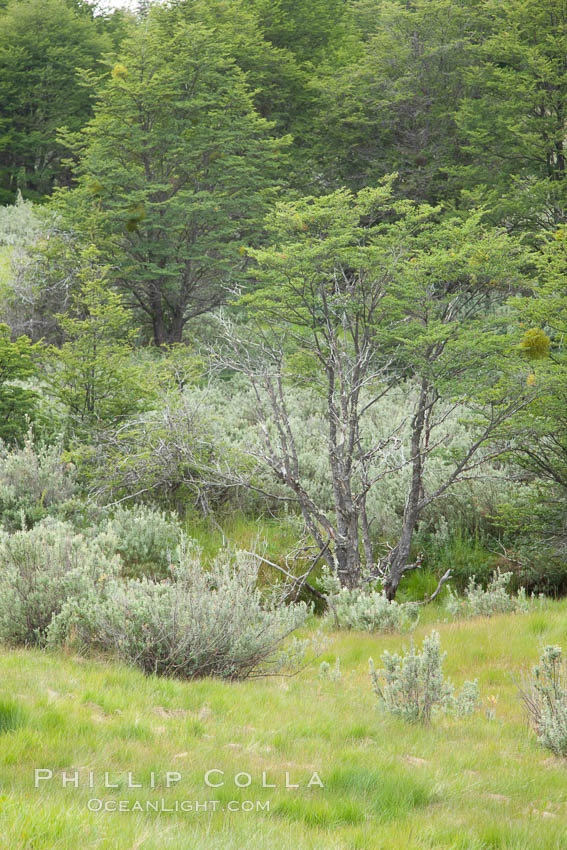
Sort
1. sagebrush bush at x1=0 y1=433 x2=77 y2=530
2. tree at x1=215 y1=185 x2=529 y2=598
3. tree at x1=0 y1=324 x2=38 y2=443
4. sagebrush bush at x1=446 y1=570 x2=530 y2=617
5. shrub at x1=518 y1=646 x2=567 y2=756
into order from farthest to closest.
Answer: tree at x1=0 y1=324 x2=38 y2=443
sagebrush bush at x1=0 y1=433 x2=77 y2=530
tree at x1=215 y1=185 x2=529 y2=598
sagebrush bush at x1=446 y1=570 x2=530 y2=617
shrub at x1=518 y1=646 x2=567 y2=756

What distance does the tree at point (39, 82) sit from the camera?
2803cm

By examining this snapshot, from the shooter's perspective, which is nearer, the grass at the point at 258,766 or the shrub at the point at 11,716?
the grass at the point at 258,766

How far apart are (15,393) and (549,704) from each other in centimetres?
816

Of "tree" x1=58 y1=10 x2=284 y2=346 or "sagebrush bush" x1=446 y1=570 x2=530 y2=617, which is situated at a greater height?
"tree" x1=58 y1=10 x2=284 y2=346

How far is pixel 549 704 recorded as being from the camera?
3965mm

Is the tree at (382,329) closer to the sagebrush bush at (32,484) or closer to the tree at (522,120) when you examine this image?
the sagebrush bush at (32,484)

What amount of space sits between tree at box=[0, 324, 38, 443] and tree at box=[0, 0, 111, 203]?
20907 millimetres

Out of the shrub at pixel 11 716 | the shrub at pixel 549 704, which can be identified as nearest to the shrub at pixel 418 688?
the shrub at pixel 549 704

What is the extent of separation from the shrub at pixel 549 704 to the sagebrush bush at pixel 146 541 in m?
4.64

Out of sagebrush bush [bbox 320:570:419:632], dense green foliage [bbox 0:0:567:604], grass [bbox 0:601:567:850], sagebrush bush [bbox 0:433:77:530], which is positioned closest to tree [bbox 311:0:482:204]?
dense green foliage [bbox 0:0:567:604]

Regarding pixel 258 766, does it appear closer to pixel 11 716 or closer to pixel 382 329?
pixel 11 716

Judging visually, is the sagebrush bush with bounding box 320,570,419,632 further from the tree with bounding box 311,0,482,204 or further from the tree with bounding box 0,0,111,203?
the tree with bounding box 0,0,111,203

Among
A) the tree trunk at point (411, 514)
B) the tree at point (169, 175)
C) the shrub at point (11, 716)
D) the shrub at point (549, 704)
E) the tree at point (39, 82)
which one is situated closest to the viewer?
the shrub at point (11, 716)

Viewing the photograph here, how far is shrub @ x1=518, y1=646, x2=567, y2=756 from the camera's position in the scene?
3.77 metres
